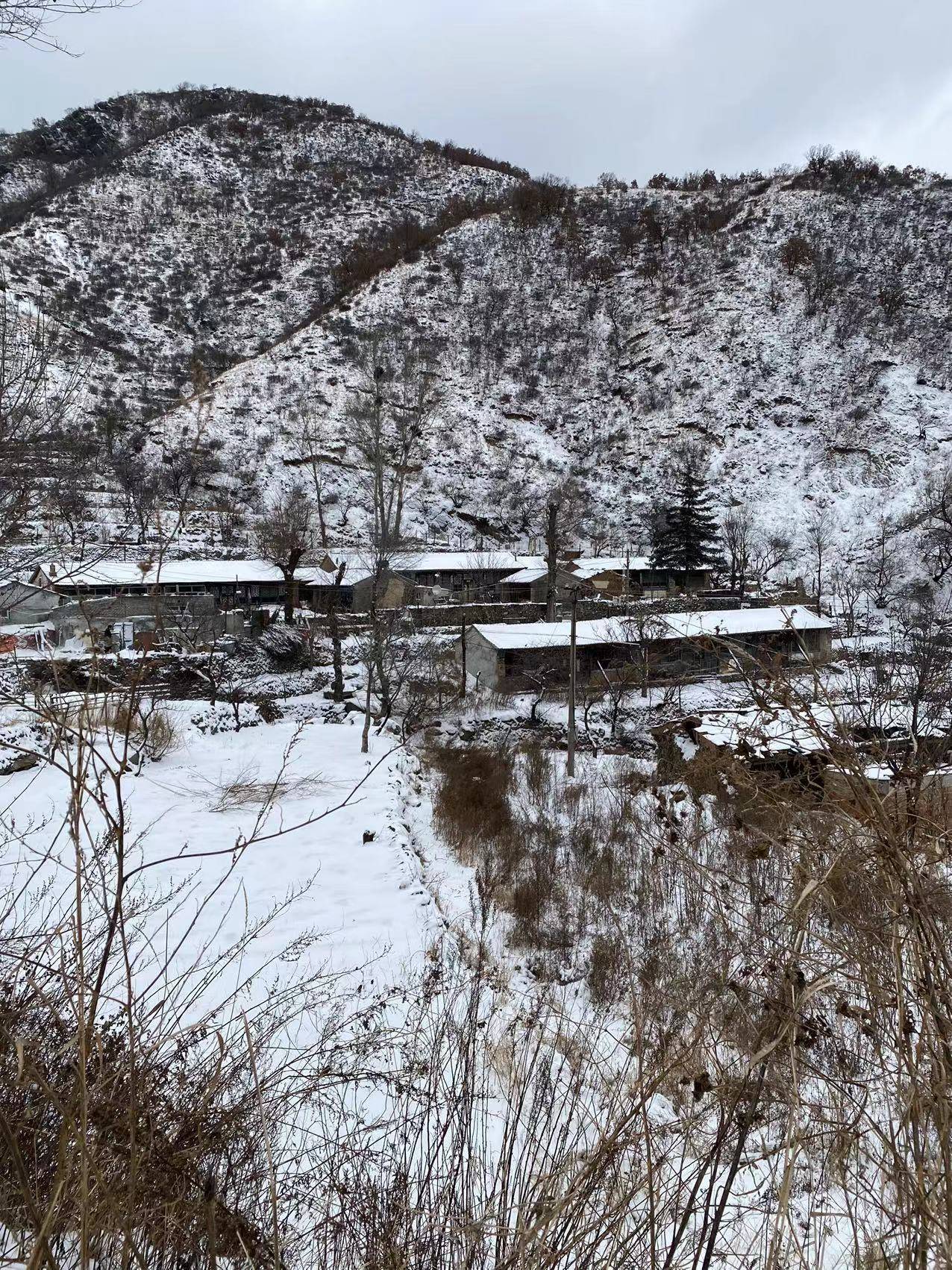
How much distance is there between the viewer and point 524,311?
62875mm

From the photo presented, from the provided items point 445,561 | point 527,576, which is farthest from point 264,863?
point 445,561

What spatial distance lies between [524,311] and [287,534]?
39946 millimetres

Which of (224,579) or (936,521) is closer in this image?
(224,579)

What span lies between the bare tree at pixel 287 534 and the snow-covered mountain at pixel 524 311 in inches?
103

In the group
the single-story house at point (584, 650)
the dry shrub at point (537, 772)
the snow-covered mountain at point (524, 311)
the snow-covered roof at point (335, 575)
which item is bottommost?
the dry shrub at point (537, 772)

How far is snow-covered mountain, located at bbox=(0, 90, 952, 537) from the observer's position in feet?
155

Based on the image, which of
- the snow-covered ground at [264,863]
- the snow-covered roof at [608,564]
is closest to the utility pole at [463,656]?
the snow-covered ground at [264,863]

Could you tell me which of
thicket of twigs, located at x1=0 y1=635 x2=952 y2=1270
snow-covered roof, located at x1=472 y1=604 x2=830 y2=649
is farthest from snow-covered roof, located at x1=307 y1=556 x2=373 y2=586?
thicket of twigs, located at x1=0 y1=635 x2=952 y2=1270

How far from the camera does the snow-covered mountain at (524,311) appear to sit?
47.2 meters

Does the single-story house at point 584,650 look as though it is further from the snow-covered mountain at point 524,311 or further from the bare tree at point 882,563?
the snow-covered mountain at point 524,311

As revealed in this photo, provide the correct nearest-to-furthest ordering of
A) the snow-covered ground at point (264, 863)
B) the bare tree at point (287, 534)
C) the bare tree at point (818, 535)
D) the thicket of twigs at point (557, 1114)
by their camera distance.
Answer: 1. the thicket of twigs at point (557, 1114)
2. the snow-covered ground at point (264, 863)
3. the bare tree at point (287, 534)
4. the bare tree at point (818, 535)

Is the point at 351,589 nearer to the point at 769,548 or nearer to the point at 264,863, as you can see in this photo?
the point at 769,548

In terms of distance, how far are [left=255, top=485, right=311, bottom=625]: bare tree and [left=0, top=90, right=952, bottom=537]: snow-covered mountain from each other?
8.57ft

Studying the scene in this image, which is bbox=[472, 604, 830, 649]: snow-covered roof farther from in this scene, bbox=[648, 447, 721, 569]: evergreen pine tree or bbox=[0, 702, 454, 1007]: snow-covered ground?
bbox=[648, 447, 721, 569]: evergreen pine tree
